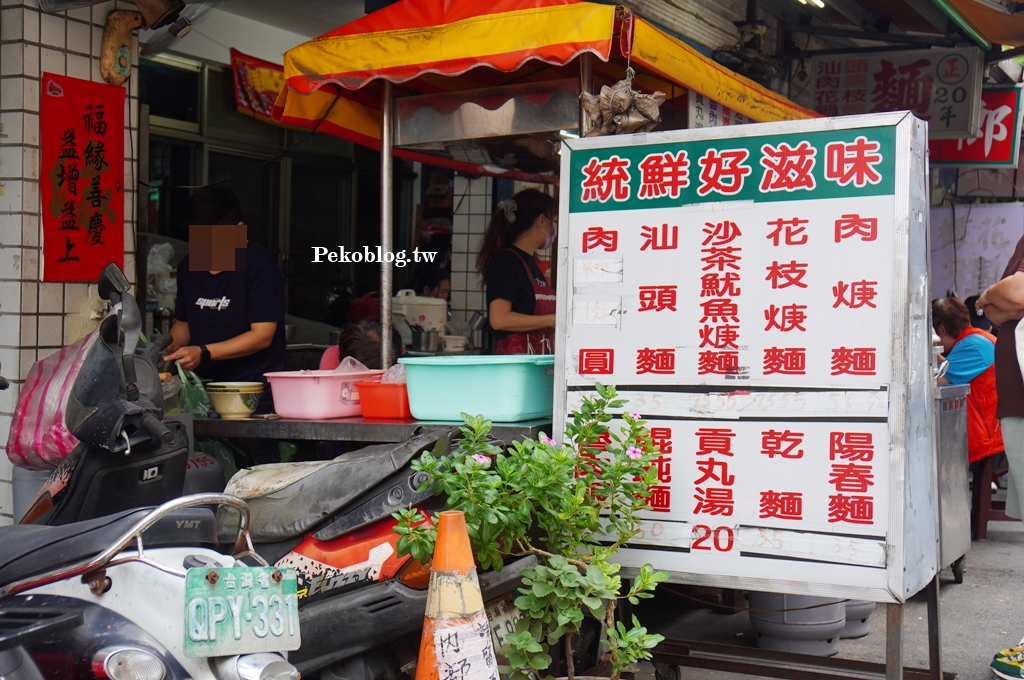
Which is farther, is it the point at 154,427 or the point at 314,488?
the point at 314,488

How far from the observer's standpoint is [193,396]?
431cm

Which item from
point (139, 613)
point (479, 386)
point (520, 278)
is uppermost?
point (520, 278)

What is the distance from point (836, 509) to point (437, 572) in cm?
135

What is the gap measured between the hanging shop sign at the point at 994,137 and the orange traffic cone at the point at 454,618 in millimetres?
7944

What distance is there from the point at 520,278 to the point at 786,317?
2.39 meters

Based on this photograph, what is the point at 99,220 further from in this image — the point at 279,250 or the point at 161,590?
the point at 279,250

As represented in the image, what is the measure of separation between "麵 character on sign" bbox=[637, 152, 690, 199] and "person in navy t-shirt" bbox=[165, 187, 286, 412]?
2107 mm

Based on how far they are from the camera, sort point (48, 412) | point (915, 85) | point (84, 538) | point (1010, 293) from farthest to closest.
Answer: point (915, 85), point (1010, 293), point (48, 412), point (84, 538)

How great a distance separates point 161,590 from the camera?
2.36m

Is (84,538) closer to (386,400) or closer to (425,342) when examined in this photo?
(386,400)

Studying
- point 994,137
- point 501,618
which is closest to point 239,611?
point 501,618

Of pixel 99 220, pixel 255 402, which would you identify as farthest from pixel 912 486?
pixel 99 220

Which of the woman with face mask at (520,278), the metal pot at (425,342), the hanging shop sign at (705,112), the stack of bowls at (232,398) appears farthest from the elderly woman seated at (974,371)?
the stack of bowls at (232,398)

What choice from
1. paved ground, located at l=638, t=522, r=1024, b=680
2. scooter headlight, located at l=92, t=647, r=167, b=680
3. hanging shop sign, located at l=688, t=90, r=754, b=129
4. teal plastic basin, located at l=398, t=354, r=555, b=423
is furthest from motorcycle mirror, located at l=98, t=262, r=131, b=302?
paved ground, located at l=638, t=522, r=1024, b=680
